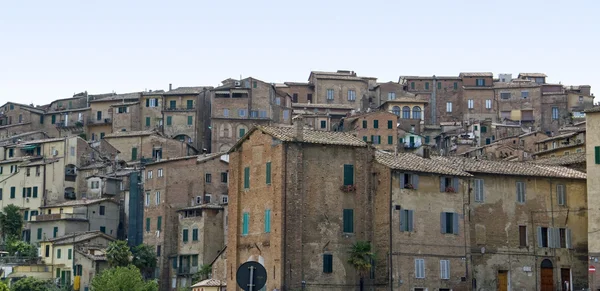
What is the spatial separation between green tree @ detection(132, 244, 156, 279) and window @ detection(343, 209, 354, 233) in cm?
3101

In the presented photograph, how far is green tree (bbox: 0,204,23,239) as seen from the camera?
96.1 metres

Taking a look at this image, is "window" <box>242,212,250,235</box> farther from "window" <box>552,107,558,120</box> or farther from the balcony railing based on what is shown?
"window" <box>552,107,558,120</box>

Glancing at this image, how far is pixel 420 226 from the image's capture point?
5862 cm

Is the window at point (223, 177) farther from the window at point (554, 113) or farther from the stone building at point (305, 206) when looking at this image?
the window at point (554, 113)

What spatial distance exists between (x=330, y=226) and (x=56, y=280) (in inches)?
1441

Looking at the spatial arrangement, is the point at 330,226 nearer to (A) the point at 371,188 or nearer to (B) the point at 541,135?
(A) the point at 371,188

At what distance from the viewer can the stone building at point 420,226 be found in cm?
5784

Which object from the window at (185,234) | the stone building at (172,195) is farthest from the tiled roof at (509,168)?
the stone building at (172,195)

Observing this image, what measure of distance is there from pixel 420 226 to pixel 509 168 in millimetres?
7878

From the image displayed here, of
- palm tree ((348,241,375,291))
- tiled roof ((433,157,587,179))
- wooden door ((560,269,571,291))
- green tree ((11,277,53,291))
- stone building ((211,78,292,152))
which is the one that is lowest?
green tree ((11,277,53,291))

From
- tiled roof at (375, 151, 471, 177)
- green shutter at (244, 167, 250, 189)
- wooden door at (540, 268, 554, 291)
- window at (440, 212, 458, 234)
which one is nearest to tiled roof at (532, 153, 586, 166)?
wooden door at (540, 268, 554, 291)

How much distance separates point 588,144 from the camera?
5953cm

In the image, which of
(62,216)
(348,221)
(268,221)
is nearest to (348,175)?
(348,221)

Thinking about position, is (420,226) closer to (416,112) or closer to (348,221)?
(348,221)
